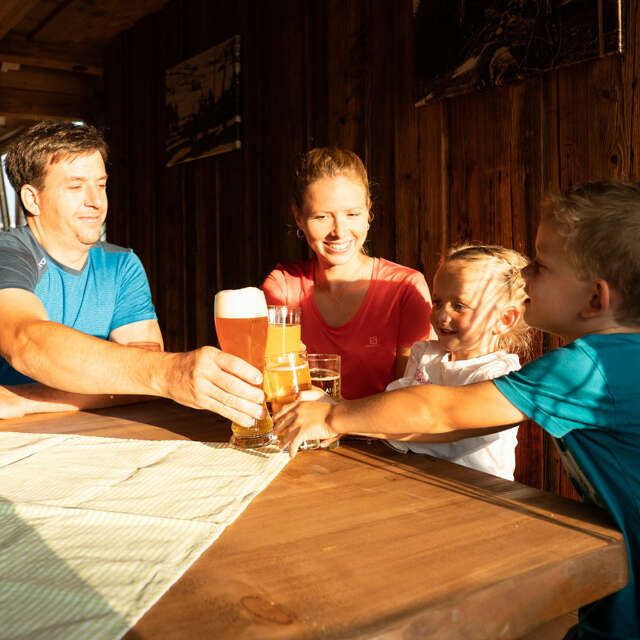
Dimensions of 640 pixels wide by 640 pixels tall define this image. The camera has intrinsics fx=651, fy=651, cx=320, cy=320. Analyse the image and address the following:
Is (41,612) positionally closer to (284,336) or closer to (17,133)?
(284,336)

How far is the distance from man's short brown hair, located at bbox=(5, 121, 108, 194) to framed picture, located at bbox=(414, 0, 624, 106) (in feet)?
4.65

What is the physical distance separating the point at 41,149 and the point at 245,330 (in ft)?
3.91

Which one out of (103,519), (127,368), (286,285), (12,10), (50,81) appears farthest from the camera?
(50,81)

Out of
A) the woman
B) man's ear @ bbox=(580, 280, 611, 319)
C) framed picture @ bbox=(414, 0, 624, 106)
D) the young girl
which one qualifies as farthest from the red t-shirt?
man's ear @ bbox=(580, 280, 611, 319)

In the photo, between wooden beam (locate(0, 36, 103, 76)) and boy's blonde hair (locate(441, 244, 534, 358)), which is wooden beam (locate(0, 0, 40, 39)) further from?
boy's blonde hair (locate(441, 244, 534, 358))

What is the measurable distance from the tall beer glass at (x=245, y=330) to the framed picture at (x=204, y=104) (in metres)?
3.04

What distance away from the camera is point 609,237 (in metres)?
1.11

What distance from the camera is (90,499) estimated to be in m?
0.88

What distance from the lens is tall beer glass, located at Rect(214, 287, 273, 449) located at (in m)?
1.16

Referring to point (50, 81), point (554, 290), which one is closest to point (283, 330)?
point (554, 290)

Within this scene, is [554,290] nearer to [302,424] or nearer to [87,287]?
[302,424]

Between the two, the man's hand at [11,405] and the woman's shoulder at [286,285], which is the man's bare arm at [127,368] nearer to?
the man's hand at [11,405]

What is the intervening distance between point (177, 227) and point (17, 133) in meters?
4.54

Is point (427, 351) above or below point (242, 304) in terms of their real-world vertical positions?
below
